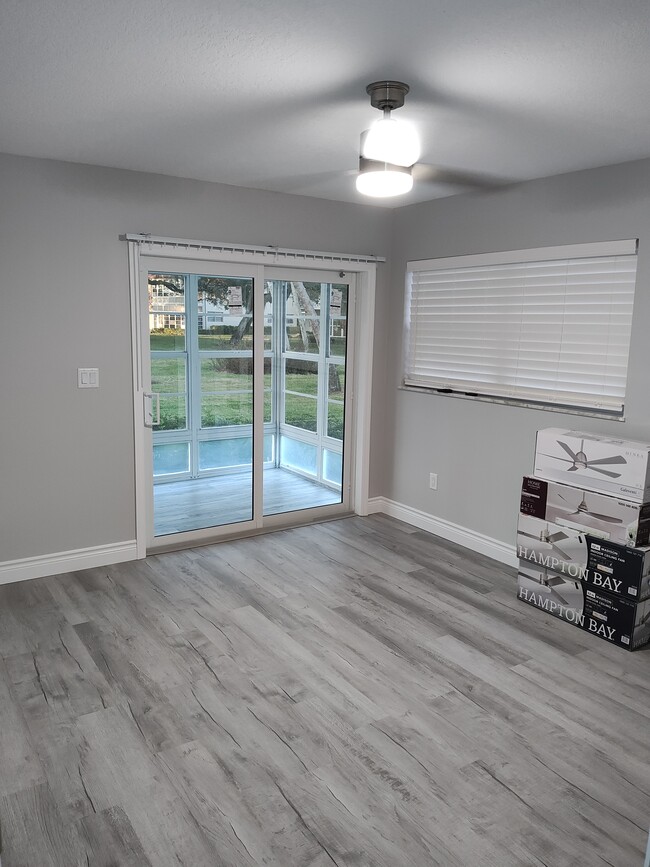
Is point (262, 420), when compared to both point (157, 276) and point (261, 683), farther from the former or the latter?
point (261, 683)

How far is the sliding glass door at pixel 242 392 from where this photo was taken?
4.27 m

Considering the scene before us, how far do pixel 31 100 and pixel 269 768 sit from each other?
271cm

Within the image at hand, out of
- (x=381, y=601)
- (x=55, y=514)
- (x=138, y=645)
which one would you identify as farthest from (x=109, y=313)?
(x=381, y=601)

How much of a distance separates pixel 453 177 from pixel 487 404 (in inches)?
56.5

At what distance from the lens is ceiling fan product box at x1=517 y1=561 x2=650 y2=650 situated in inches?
126

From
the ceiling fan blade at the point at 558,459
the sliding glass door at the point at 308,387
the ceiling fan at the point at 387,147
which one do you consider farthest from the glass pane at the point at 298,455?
the ceiling fan at the point at 387,147

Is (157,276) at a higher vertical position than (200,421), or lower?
higher

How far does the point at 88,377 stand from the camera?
3.91 meters

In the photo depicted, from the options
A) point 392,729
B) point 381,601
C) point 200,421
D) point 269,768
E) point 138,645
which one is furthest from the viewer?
point 200,421

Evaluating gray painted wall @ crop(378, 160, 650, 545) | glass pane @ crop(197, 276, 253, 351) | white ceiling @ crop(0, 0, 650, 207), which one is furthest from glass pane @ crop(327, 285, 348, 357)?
white ceiling @ crop(0, 0, 650, 207)

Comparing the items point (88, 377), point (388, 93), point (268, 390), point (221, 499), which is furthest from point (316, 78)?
point (221, 499)

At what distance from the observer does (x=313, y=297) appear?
4.84 meters

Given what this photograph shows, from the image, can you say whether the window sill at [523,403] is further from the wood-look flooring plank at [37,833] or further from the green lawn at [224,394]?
the wood-look flooring plank at [37,833]

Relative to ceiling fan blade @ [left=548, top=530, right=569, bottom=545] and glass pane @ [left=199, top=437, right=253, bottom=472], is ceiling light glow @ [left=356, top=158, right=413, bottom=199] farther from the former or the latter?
glass pane @ [left=199, top=437, right=253, bottom=472]
